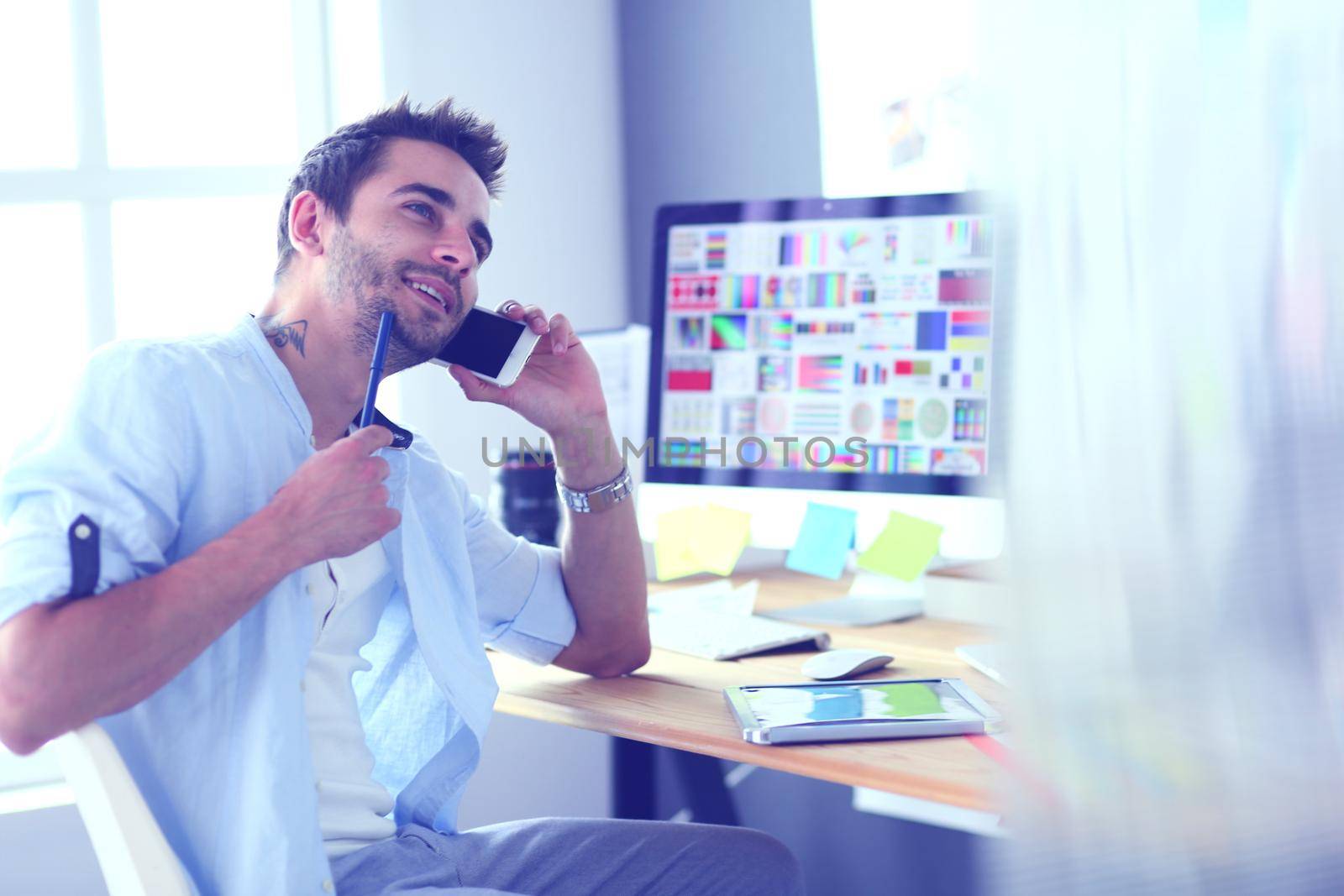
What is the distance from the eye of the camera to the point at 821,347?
5.21 feet

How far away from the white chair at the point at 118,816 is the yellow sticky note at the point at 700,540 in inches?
35.2

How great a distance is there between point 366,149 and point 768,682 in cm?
73

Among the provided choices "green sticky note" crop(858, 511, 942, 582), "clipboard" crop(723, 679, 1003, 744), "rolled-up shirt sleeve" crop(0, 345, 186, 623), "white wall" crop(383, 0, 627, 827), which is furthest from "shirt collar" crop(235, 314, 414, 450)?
"white wall" crop(383, 0, 627, 827)

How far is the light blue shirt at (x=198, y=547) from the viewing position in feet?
3.11

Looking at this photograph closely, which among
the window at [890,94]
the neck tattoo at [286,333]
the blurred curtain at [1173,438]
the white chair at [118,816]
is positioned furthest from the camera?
the window at [890,94]

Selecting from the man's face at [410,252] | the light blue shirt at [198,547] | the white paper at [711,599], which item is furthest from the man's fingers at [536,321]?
the white paper at [711,599]

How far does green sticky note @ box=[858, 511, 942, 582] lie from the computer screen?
5 cm

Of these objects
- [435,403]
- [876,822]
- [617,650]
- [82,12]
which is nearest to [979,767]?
[617,650]

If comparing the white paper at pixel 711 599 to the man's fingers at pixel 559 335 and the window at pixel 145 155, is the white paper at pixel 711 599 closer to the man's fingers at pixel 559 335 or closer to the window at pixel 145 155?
the man's fingers at pixel 559 335

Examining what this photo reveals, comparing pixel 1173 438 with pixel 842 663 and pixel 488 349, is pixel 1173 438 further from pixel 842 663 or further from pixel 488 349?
pixel 488 349

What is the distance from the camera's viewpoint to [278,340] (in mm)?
1223

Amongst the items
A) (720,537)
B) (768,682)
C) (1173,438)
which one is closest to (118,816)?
(768,682)

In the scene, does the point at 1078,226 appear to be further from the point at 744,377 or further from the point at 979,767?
the point at 744,377

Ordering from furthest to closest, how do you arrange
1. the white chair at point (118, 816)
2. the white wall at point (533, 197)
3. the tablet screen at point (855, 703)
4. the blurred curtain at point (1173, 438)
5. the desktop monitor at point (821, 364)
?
the white wall at point (533, 197) → the desktop monitor at point (821, 364) → the tablet screen at point (855, 703) → the white chair at point (118, 816) → the blurred curtain at point (1173, 438)
